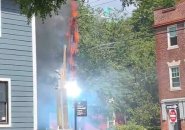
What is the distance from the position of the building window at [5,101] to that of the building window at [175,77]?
64.9 ft

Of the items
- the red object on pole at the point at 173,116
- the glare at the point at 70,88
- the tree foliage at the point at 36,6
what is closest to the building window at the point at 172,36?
the red object on pole at the point at 173,116

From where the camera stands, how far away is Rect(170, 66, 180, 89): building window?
30.4 metres

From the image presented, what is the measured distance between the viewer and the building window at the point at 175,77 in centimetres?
3035

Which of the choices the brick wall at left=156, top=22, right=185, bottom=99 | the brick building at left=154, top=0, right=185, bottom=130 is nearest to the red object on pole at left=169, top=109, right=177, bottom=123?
the brick building at left=154, top=0, right=185, bottom=130

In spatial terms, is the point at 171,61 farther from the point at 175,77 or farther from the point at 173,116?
the point at 173,116

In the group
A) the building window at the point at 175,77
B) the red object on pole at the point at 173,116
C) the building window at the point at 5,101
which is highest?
the building window at the point at 175,77

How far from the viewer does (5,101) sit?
1205 cm

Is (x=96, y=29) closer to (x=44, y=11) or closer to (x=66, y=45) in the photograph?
(x=66, y=45)

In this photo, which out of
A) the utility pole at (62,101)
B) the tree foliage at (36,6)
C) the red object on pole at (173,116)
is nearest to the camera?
the tree foliage at (36,6)

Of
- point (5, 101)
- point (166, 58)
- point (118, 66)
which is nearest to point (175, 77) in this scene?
point (166, 58)

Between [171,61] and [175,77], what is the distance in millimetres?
1146

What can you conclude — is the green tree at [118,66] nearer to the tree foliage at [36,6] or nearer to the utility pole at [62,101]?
the utility pole at [62,101]

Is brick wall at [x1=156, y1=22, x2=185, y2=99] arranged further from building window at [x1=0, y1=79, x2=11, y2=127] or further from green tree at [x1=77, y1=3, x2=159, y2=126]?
building window at [x1=0, y1=79, x2=11, y2=127]

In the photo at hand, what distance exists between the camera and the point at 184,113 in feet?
96.3
